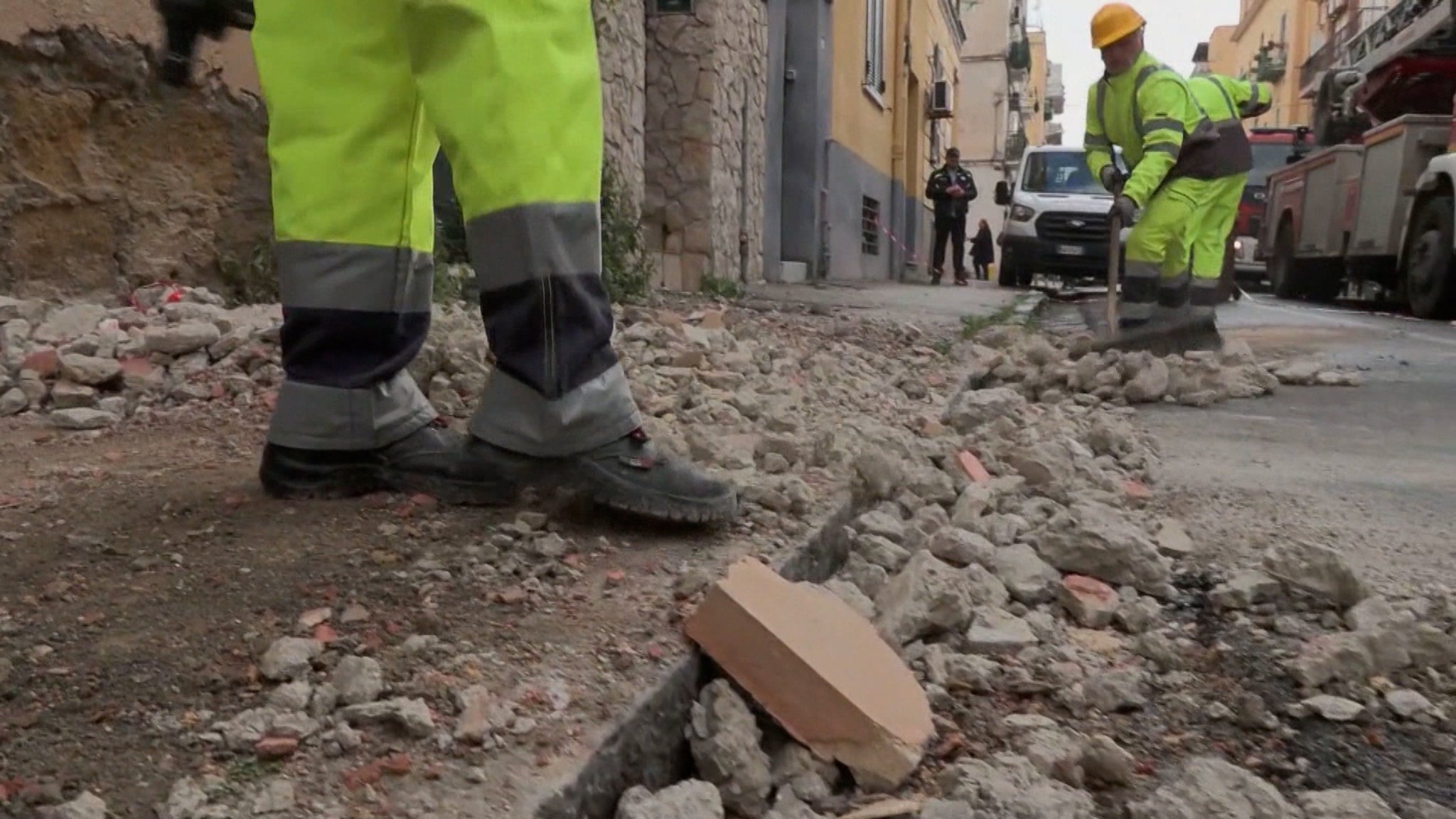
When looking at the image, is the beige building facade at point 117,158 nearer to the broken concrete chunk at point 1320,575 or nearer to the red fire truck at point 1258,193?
the broken concrete chunk at point 1320,575

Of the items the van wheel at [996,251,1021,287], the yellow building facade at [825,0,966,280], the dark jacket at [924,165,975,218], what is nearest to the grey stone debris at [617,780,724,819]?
the yellow building facade at [825,0,966,280]

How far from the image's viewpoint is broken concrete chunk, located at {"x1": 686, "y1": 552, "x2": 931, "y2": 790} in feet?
4.67

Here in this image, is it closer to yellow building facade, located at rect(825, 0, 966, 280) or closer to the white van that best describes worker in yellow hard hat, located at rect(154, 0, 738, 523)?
yellow building facade, located at rect(825, 0, 966, 280)

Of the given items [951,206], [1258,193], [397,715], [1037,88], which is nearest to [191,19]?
[397,715]

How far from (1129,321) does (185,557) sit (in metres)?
5.46

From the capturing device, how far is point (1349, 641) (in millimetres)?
1786

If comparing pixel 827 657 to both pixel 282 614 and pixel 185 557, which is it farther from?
pixel 185 557

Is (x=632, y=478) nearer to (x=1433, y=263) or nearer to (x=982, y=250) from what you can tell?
(x=1433, y=263)

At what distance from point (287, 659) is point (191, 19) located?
4.35 feet

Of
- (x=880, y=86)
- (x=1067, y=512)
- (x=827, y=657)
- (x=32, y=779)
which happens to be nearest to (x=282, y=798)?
(x=32, y=779)

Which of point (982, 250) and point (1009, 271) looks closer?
point (1009, 271)

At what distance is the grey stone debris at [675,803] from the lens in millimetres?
Answer: 1254

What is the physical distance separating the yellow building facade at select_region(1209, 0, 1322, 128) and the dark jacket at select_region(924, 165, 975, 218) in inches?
968

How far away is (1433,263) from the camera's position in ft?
31.7
